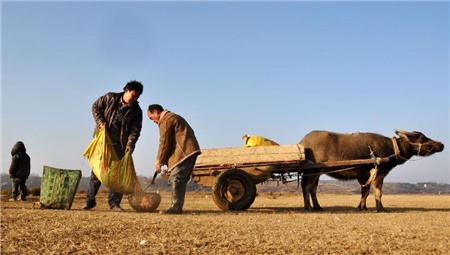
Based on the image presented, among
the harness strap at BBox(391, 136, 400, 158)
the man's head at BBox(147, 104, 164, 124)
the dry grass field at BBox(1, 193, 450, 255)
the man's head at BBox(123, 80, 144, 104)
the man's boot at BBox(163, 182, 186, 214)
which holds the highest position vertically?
the man's head at BBox(123, 80, 144, 104)

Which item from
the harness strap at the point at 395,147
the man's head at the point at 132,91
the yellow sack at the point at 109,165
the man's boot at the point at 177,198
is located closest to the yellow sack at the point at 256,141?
the harness strap at the point at 395,147

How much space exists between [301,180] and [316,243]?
526 centimetres

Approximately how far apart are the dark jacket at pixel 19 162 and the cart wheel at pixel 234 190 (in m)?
6.60

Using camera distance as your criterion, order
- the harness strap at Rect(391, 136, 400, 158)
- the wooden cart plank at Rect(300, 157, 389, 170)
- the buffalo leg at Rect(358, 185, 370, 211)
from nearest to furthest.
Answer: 1. the wooden cart plank at Rect(300, 157, 389, 170)
2. the buffalo leg at Rect(358, 185, 370, 211)
3. the harness strap at Rect(391, 136, 400, 158)

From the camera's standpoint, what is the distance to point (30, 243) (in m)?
3.81

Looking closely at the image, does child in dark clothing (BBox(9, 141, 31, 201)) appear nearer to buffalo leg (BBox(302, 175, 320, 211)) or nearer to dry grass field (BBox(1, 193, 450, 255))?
dry grass field (BBox(1, 193, 450, 255))

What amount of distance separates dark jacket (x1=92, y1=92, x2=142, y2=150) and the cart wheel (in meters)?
2.02

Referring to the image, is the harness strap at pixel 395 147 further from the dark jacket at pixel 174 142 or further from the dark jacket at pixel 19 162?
the dark jacket at pixel 19 162

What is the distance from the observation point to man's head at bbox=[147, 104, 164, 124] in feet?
24.0

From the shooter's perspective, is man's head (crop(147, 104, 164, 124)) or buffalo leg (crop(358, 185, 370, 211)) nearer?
man's head (crop(147, 104, 164, 124))

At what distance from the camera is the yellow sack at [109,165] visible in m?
6.68

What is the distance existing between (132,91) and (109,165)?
1333mm

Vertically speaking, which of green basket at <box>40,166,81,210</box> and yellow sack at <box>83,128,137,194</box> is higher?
yellow sack at <box>83,128,137,194</box>

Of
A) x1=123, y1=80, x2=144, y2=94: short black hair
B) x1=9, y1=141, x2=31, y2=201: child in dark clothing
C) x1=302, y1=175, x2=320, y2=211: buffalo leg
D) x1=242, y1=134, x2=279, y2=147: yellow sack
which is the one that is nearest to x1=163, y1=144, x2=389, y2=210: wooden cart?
x1=302, y1=175, x2=320, y2=211: buffalo leg
